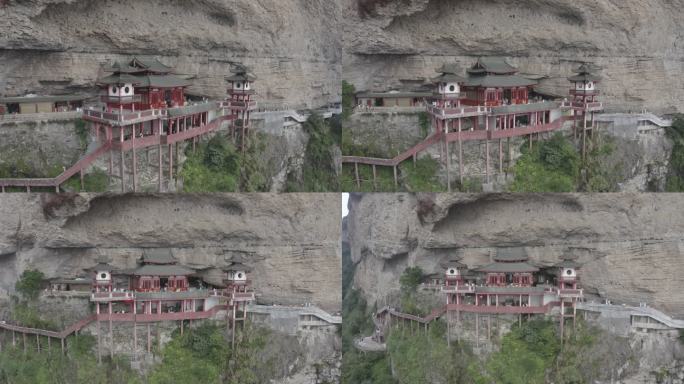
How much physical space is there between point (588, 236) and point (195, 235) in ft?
20.4

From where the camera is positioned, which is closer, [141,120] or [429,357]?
[141,120]

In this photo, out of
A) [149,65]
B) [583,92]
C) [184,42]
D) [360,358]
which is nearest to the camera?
[149,65]

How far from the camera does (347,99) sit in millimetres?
18328

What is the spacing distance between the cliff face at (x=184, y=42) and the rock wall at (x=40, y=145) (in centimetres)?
80

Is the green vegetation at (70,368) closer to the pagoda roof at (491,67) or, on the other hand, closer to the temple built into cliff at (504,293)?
the temple built into cliff at (504,293)

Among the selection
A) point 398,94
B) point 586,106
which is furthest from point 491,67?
point 586,106

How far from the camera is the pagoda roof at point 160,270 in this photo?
17.6 metres

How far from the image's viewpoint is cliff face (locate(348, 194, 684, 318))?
18.4 m

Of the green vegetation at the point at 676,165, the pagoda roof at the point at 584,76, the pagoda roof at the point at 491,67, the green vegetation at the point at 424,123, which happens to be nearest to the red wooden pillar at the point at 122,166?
the green vegetation at the point at 424,123

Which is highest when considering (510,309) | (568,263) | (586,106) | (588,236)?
(586,106)

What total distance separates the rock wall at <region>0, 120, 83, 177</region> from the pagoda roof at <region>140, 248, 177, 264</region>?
6.05 ft

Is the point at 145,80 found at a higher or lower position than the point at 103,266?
higher

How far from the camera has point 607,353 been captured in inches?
705

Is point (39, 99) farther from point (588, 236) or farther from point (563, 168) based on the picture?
point (588, 236)
